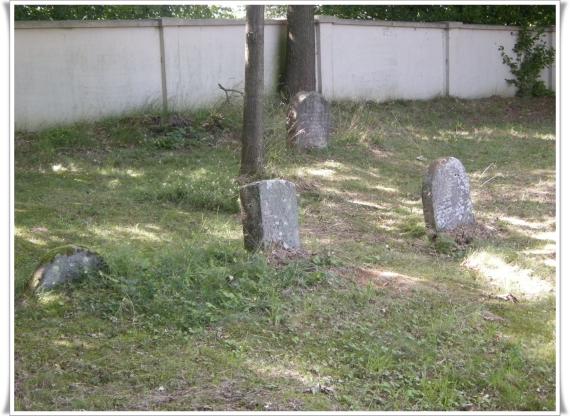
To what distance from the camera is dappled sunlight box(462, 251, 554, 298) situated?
6.95 meters

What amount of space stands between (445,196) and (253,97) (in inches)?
149

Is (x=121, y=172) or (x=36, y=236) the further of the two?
(x=121, y=172)

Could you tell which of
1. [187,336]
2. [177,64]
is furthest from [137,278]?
[177,64]

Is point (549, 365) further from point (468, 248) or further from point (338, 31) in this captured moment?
point (338, 31)

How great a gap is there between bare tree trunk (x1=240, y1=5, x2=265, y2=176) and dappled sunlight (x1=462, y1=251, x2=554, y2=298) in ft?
13.8

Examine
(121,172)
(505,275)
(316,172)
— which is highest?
(121,172)

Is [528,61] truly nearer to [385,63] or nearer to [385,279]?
[385,63]

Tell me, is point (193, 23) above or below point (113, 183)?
above

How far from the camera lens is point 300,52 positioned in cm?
1531

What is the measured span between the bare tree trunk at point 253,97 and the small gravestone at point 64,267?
4.83m

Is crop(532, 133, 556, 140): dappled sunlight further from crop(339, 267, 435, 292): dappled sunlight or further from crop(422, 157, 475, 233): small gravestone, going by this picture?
crop(339, 267, 435, 292): dappled sunlight

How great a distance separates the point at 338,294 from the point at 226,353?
149 cm

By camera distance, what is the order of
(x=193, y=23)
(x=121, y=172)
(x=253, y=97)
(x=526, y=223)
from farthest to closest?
(x=193, y=23)
(x=121, y=172)
(x=253, y=97)
(x=526, y=223)

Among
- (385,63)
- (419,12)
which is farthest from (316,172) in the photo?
(419,12)
